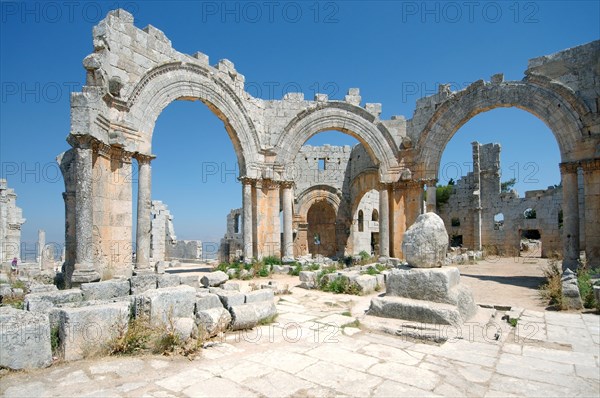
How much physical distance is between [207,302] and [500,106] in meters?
11.7

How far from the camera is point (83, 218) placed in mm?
7730

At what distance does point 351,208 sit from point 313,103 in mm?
9121

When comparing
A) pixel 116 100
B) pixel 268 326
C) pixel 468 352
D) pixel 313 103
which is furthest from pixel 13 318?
pixel 313 103

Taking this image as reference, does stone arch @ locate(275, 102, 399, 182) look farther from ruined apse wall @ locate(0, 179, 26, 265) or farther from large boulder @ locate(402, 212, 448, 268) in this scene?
ruined apse wall @ locate(0, 179, 26, 265)

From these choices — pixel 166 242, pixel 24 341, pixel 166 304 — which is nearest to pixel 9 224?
pixel 166 242

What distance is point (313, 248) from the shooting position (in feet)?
80.3

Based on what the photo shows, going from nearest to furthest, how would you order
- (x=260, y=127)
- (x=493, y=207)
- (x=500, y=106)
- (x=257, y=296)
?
(x=257, y=296) < (x=500, y=106) < (x=260, y=127) < (x=493, y=207)

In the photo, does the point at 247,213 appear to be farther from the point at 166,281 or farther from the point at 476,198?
the point at 476,198

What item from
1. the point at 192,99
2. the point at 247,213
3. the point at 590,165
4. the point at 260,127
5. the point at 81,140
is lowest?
the point at 247,213

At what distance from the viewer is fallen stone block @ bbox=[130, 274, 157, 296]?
21.2 ft

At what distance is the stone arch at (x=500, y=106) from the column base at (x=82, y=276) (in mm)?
11498

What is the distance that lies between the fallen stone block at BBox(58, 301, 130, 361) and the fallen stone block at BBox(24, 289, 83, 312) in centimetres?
83

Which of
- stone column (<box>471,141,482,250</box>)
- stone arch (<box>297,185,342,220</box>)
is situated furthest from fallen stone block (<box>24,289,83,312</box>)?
stone column (<box>471,141,482,250</box>)

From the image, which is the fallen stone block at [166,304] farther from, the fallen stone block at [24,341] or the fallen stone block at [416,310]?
the fallen stone block at [416,310]
